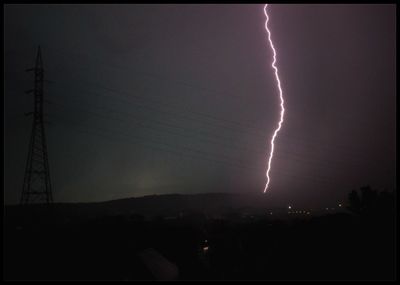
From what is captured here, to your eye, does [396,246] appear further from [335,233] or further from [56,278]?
[56,278]

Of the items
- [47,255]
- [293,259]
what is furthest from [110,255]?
[293,259]

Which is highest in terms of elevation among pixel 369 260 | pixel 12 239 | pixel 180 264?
pixel 12 239

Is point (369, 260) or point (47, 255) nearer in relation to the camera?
point (47, 255)

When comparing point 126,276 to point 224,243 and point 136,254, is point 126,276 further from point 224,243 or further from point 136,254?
point 224,243

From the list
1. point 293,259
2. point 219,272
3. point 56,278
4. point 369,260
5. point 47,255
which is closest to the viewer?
point 56,278

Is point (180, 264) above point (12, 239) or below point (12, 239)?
below

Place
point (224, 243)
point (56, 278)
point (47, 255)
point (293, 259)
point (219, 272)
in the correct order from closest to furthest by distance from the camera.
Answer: point (56, 278), point (47, 255), point (293, 259), point (219, 272), point (224, 243)
